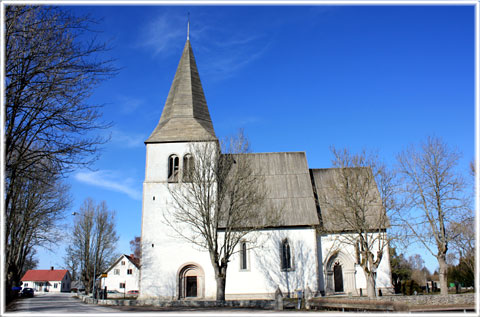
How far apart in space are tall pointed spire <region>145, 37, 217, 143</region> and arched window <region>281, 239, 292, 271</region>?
33.2 ft

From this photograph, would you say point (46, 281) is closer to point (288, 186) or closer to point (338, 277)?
point (288, 186)

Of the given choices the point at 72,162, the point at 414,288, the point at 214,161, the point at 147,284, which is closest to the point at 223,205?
the point at 214,161

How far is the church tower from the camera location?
30.1 metres

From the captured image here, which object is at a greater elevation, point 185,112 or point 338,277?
point 185,112

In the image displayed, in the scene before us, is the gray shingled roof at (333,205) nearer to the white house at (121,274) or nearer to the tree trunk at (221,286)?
the tree trunk at (221,286)

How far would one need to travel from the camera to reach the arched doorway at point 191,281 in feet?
98.7

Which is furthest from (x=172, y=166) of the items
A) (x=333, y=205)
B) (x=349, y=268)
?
(x=349, y=268)

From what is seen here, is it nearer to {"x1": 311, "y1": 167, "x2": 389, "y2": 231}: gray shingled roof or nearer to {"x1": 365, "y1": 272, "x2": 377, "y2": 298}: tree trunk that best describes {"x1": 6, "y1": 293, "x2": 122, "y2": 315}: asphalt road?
{"x1": 365, "y1": 272, "x2": 377, "y2": 298}: tree trunk

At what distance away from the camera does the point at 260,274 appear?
30375 millimetres

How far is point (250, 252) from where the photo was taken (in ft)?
101

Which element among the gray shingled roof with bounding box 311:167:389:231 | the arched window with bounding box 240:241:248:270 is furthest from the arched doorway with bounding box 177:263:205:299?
the gray shingled roof with bounding box 311:167:389:231

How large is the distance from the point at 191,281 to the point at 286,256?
7.57 meters

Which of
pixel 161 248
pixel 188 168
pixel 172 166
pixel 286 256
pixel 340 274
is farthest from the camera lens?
pixel 172 166

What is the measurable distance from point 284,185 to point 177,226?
31.7ft
